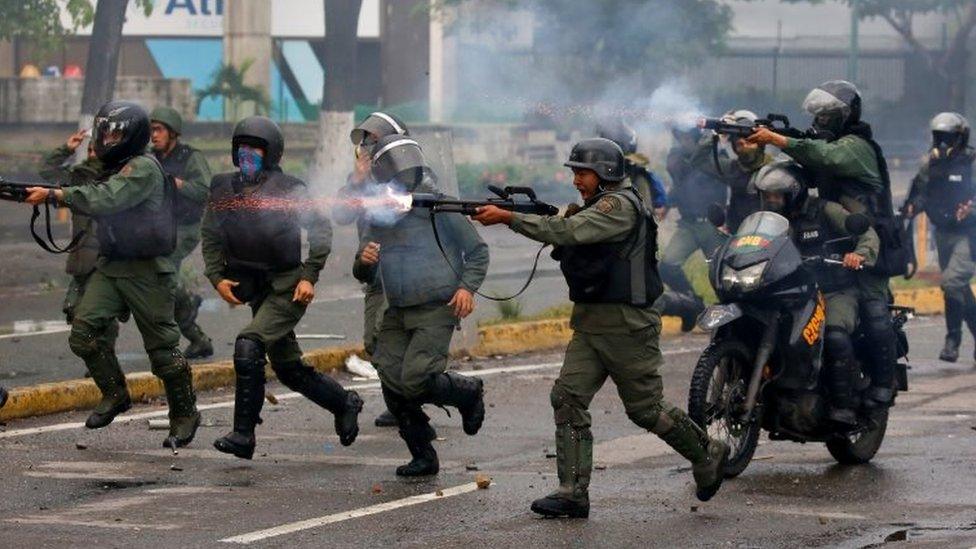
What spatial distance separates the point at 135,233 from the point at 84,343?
585 mm

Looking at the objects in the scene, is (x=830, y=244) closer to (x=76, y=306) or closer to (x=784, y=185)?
(x=784, y=185)

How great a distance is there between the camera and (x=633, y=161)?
12.9m

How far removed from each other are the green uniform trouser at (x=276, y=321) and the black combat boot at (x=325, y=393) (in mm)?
61

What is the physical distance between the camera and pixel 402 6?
142ft

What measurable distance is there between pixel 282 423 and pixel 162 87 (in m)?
23.6

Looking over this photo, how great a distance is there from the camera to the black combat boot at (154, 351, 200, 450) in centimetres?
987

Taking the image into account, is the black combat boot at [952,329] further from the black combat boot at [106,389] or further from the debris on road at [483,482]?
the black combat boot at [106,389]

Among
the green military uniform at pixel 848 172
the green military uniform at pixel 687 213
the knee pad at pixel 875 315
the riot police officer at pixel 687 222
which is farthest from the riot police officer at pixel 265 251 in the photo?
the green military uniform at pixel 687 213

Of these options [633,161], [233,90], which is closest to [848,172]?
[633,161]

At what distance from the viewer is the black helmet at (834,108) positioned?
9.85 metres

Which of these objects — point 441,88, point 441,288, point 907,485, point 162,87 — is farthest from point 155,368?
point 441,88

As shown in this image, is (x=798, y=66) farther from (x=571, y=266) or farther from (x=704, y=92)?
(x=571, y=266)

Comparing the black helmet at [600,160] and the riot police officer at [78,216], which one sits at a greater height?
the black helmet at [600,160]

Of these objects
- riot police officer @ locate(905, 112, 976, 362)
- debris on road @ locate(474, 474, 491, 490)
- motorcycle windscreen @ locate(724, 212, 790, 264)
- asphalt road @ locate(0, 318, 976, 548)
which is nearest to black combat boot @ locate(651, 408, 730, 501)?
asphalt road @ locate(0, 318, 976, 548)
